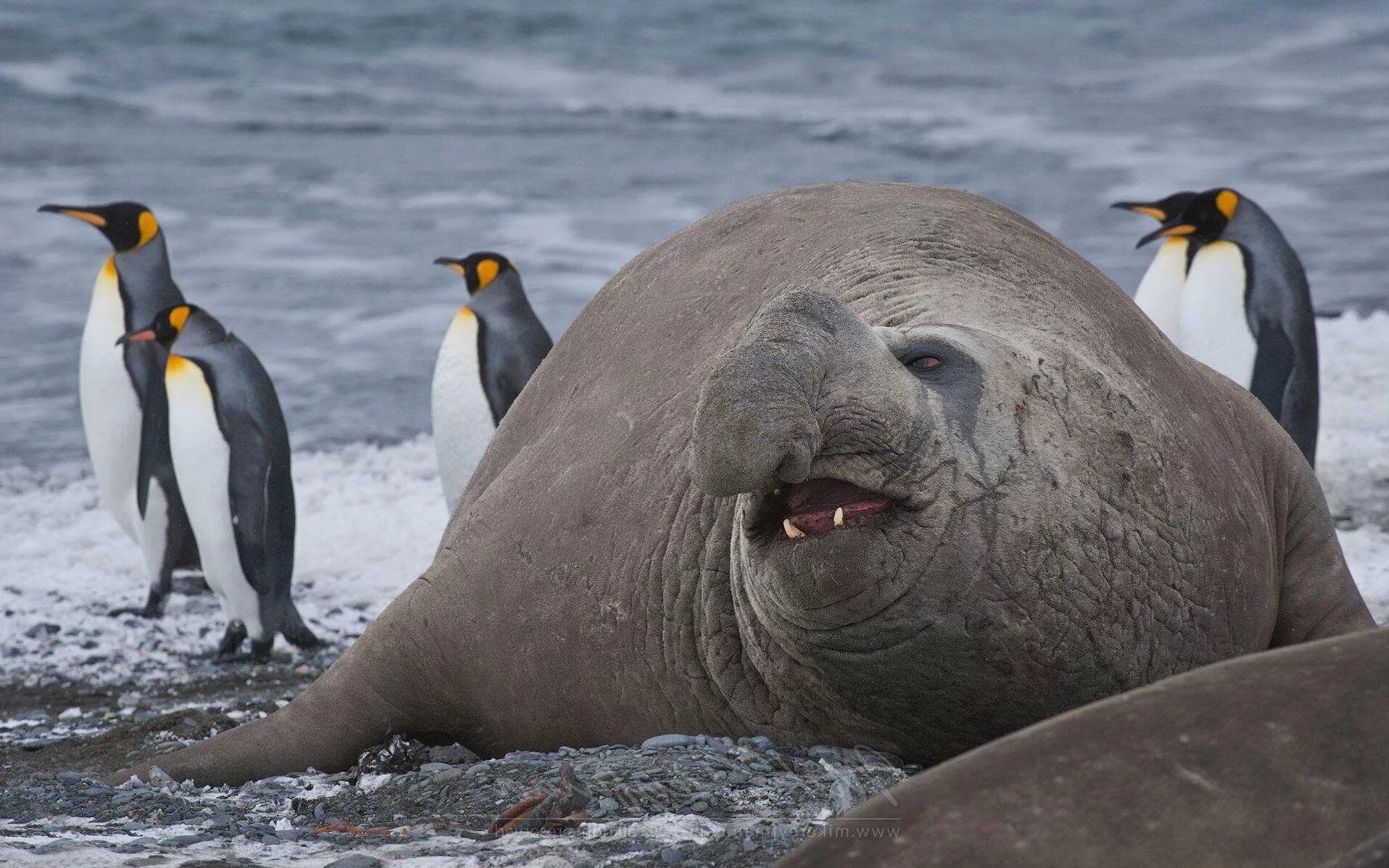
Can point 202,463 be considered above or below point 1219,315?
below

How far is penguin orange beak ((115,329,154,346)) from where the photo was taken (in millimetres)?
8055

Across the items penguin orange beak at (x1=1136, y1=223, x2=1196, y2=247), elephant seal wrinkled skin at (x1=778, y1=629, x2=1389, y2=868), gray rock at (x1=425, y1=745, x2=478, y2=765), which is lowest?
gray rock at (x1=425, y1=745, x2=478, y2=765)

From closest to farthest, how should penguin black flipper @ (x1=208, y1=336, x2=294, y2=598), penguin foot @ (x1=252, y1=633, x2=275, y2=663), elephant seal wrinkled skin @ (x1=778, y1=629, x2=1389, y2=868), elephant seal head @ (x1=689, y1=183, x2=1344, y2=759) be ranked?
elephant seal wrinkled skin @ (x1=778, y1=629, x2=1389, y2=868) < elephant seal head @ (x1=689, y1=183, x2=1344, y2=759) < penguin foot @ (x1=252, y1=633, x2=275, y2=663) < penguin black flipper @ (x1=208, y1=336, x2=294, y2=598)

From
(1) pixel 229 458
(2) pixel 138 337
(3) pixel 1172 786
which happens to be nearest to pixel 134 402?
(2) pixel 138 337

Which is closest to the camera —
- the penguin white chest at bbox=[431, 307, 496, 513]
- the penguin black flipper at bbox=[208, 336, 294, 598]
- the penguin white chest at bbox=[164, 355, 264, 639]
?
the penguin black flipper at bbox=[208, 336, 294, 598]

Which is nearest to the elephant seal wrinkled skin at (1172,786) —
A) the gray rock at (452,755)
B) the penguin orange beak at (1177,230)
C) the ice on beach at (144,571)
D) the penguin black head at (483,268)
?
the gray rock at (452,755)

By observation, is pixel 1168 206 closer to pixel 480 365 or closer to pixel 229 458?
pixel 480 365

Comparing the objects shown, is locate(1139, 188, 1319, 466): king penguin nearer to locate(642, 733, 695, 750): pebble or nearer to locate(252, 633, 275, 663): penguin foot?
locate(252, 633, 275, 663): penguin foot

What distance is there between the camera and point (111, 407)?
8.42 metres

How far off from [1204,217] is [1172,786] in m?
6.61

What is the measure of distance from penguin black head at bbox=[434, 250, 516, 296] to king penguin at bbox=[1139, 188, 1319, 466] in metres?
3.13

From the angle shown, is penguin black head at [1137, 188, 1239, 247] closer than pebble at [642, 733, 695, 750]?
No

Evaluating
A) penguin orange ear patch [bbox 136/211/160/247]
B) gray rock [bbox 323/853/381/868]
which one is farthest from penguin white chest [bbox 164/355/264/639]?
gray rock [bbox 323/853/381/868]

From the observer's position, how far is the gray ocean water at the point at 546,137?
508 inches
